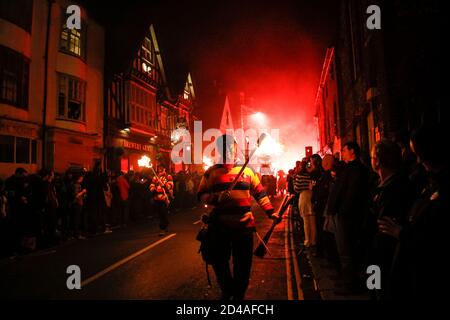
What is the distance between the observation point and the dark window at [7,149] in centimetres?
1349

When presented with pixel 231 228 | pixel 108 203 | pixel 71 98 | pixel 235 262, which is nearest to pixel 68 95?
pixel 71 98

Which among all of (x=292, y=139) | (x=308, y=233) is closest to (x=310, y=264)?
(x=308, y=233)

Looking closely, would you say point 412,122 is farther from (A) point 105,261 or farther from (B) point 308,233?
(A) point 105,261

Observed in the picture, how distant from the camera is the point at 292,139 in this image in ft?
171

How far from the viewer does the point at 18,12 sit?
1465 cm

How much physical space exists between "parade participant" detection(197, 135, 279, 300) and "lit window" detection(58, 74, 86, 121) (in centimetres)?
→ 1574

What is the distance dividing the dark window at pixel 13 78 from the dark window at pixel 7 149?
1589 millimetres

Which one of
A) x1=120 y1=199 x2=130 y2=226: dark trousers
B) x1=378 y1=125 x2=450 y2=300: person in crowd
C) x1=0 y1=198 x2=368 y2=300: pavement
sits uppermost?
x1=378 y1=125 x2=450 y2=300: person in crowd

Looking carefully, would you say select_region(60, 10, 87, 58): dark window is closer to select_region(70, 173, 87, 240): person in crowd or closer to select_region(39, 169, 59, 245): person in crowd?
select_region(70, 173, 87, 240): person in crowd

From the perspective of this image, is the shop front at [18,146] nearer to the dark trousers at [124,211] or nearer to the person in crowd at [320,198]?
the dark trousers at [124,211]

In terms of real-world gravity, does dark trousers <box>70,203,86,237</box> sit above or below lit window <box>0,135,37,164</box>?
below

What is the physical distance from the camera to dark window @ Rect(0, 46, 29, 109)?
543 inches

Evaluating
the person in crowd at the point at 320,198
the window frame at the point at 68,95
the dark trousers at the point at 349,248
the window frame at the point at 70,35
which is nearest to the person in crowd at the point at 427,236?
the dark trousers at the point at 349,248

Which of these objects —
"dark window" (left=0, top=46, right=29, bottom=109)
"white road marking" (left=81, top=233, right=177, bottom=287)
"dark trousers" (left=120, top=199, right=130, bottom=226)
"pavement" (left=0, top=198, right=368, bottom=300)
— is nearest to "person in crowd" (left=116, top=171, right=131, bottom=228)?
"dark trousers" (left=120, top=199, right=130, bottom=226)
